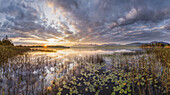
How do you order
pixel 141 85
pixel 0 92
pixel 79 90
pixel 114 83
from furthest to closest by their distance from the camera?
pixel 114 83
pixel 141 85
pixel 79 90
pixel 0 92

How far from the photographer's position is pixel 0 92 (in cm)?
475

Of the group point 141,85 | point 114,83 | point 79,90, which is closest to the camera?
point 79,90

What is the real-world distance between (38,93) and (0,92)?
2460 millimetres

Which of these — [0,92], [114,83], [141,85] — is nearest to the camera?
[0,92]

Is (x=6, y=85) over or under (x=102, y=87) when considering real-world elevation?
over

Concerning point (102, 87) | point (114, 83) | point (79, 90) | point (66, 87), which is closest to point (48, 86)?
point (66, 87)

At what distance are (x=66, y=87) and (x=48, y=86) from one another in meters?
1.45

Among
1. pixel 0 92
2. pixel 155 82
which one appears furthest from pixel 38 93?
pixel 155 82

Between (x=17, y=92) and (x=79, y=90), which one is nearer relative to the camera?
(x=17, y=92)

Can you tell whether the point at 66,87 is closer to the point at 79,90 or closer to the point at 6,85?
the point at 79,90

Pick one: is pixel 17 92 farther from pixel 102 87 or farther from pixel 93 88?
pixel 102 87

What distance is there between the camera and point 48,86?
5688 millimetres

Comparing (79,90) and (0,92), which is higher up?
(0,92)

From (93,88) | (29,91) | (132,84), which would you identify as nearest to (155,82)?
(132,84)
